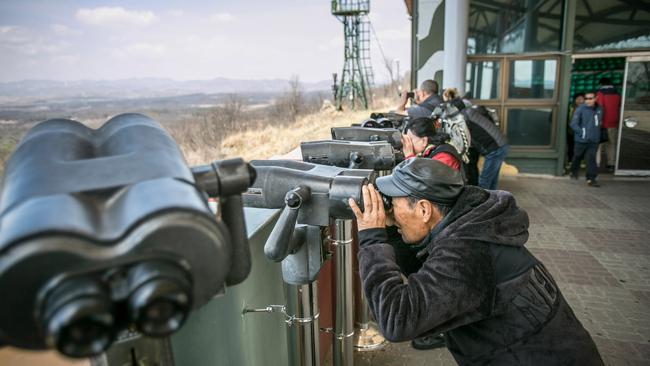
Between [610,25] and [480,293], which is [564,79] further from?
[480,293]

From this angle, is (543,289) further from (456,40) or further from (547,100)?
(547,100)

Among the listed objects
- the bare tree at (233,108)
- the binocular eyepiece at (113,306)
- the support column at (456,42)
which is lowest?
the binocular eyepiece at (113,306)

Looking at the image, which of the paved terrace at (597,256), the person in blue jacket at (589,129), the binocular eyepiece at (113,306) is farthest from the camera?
the person in blue jacket at (589,129)

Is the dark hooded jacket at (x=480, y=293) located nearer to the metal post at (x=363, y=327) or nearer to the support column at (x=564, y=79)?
the metal post at (x=363, y=327)

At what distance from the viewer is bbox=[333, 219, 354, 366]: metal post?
7.61ft

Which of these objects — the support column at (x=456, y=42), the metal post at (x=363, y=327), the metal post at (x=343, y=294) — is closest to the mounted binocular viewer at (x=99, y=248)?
the metal post at (x=343, y=294)

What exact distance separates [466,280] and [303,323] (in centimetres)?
77

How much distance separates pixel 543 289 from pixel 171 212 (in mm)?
1590

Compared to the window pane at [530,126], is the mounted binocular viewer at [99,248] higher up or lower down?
higher up

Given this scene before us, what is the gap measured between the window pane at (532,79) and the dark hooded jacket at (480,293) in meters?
7.73

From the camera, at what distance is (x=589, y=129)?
8109mm

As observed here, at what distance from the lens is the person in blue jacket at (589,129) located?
8.11 meters

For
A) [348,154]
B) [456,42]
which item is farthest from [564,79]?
[348,154]

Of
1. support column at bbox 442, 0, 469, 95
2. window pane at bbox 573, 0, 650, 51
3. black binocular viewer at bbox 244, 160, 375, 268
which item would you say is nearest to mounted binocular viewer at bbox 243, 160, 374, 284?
black binocular viewer at bbox 244, 160, 375, 268
